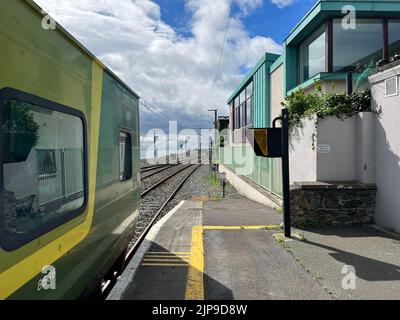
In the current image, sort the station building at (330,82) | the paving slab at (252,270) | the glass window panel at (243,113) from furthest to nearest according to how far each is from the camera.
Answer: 1. the glass window panel at (243,113)
2. the station building at (330,82)
3. the paving slab at (252,270)

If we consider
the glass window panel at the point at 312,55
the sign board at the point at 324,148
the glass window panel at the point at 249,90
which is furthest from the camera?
the glass window panel at the point at 249,90

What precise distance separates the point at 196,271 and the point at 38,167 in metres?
3.41

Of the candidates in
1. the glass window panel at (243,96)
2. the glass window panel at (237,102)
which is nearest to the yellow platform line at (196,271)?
the glass window panel at (243,96)

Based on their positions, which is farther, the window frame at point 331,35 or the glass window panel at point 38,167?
the window frame at point 331,35

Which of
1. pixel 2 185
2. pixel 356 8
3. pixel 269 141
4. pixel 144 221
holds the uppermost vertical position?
pixel 356 8

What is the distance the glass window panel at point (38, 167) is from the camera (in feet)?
7.41

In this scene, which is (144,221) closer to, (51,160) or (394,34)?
(51,160)

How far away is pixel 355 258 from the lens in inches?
233

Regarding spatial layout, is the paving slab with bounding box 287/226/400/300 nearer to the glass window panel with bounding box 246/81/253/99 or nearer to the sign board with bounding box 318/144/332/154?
the sign board with bounding box 318/144/332/154

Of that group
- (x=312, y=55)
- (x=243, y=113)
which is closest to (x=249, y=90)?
(x=243, y=113)

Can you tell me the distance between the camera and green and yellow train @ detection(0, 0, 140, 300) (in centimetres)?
221

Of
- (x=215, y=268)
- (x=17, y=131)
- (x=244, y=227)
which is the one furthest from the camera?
(x=244, y=227)

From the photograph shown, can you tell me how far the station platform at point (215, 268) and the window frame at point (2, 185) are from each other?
1.82 metres

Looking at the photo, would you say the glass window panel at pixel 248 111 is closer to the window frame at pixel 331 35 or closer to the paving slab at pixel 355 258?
the window frame at pixel 331 35
